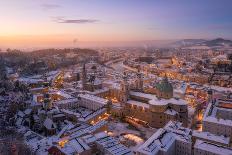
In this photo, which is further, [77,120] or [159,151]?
[77,120]

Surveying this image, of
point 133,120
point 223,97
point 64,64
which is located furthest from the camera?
point 64,64

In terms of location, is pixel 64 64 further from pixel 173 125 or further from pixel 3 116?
pixel 173 125

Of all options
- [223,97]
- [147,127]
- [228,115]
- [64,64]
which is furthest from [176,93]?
[64,64]

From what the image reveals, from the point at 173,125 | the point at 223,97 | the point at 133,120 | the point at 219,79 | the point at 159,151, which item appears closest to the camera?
the point at 159,151

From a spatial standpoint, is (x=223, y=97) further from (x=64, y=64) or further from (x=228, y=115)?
(x=64, y=64)

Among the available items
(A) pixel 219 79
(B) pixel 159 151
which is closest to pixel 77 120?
(B) pixel 159 151

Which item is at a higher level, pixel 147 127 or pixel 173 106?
→ pixel 173 106

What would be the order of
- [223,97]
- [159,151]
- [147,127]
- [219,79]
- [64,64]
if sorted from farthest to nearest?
[64,64]
[219,79]
[223,97]
[147,127]
[159,151]

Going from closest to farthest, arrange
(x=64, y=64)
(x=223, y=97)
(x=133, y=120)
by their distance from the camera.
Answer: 1. (x=133, y=120)
2. (x=223, y=97)
3. (x=64, y=64)

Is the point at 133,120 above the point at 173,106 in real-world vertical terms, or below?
below
